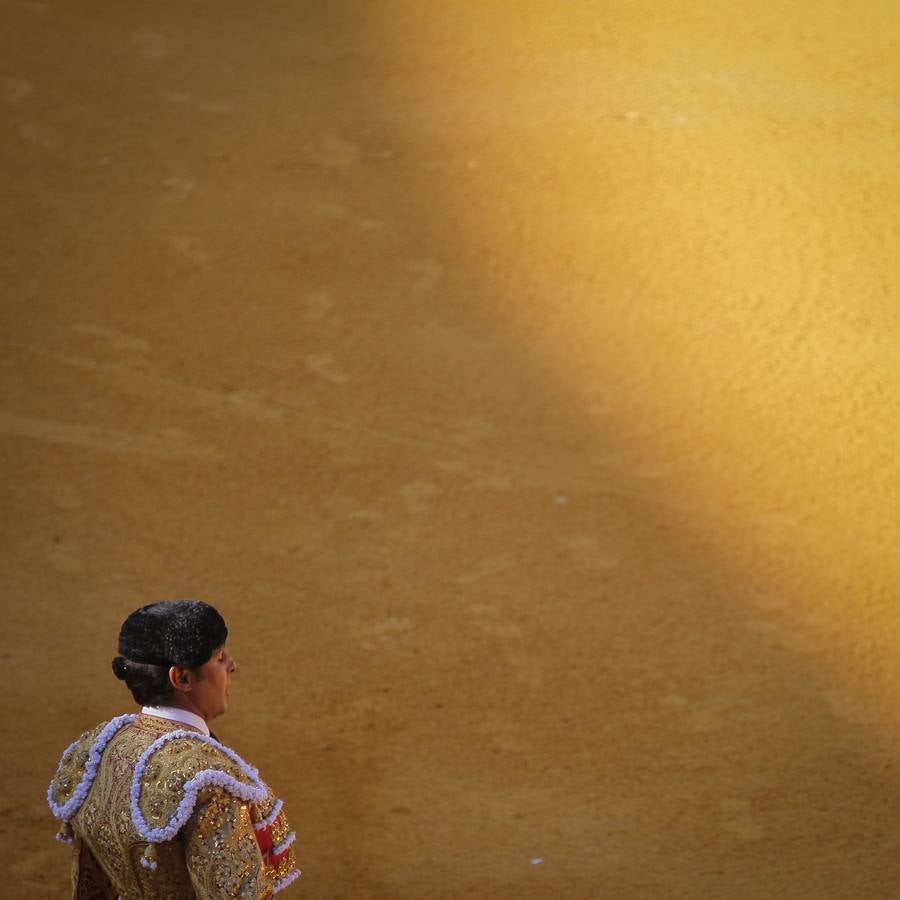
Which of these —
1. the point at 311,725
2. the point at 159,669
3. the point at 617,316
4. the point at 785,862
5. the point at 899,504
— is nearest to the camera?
the point at 159,669

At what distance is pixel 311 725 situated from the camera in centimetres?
477

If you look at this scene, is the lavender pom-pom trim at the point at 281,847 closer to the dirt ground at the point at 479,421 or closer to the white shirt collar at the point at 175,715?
the white shirt collar at the point at 175,715

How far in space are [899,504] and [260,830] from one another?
12.6 ft

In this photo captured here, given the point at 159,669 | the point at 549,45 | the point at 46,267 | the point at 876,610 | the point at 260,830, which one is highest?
the point at 159,669

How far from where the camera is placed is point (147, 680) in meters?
2.46

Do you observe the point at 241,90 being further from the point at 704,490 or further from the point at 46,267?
the point at 704,490

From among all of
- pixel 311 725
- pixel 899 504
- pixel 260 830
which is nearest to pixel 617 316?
pixel 899 504

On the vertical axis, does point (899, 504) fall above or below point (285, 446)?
above

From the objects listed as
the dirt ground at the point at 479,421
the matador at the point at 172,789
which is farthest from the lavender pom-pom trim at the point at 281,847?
the dirt ground at the point at 479,421

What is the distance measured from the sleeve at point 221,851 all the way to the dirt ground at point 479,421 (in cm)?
192

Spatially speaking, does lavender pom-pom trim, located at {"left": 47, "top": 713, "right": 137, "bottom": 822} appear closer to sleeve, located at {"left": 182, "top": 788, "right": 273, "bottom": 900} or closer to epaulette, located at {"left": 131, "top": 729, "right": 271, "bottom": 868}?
epaulette, located at {"left": 131, "top": 729, "right": 271, "bottom": 868}

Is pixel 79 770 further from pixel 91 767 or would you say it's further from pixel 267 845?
pixel 267 845

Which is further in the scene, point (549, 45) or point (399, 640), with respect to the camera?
point (549, 45)

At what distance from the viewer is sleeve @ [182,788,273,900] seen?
7.56 feet
